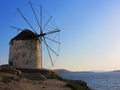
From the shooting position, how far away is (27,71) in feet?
107

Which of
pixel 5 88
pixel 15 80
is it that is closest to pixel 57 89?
pixel 15 80

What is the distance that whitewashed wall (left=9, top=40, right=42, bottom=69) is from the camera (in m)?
37.4

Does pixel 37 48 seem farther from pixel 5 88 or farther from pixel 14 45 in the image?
pixel 5 88

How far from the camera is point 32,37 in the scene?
37.9 metres

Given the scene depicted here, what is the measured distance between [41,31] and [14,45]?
4361 millimetres

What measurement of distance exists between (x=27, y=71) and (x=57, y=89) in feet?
42.5

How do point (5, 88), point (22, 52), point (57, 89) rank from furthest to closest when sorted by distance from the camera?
point (22, 52), point (57, 89), point (5, 88)

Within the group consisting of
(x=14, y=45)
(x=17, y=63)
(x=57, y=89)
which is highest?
(x=14, y=45)

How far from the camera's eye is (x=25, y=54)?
37.4 meters

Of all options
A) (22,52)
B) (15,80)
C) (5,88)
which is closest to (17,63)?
(22,52)

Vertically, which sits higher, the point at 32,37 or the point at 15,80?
the point at 32,37

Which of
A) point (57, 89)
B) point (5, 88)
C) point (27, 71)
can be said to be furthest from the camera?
point (27, 71)

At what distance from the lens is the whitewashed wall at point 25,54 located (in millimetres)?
37447

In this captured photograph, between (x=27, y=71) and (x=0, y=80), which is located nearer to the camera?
(x=0, y=80)
